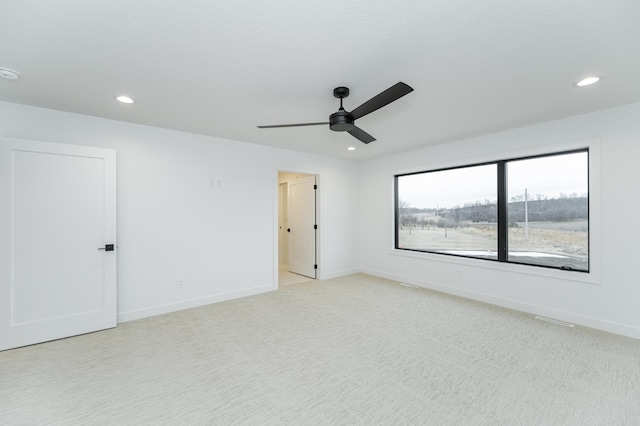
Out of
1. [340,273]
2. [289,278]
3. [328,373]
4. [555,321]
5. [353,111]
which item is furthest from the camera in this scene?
[340,273]

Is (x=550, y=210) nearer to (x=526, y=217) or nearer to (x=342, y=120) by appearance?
(x=526, y=217)

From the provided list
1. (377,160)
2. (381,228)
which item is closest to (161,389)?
(381,228)

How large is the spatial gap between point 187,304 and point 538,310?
4847 millimetres

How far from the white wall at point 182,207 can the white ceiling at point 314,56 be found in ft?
1.01

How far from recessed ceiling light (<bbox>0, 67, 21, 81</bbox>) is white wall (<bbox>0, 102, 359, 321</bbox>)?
2.60 ft

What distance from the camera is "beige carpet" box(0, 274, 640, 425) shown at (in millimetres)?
1879

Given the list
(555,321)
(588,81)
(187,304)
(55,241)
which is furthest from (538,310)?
(55,241)

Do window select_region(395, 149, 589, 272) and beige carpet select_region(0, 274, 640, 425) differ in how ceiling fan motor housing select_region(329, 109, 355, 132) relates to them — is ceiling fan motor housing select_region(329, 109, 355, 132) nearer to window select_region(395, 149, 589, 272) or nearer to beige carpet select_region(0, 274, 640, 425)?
beige carpet select_region(0, 274, 640, 425)

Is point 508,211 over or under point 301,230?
over

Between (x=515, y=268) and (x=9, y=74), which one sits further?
(x=515, y=268)

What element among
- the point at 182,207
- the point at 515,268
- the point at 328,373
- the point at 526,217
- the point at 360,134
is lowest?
the point at 328,373

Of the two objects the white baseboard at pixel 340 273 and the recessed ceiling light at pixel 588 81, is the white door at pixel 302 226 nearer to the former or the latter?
the white baseboard at pixel 340 273

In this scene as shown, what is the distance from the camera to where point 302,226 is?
6117mm

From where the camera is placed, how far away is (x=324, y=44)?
6.35 ft
